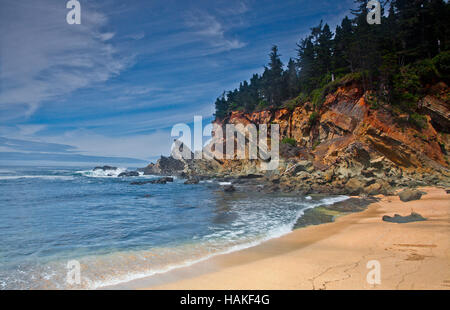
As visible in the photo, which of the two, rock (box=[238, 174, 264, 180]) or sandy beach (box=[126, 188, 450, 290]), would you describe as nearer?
sandy beach (box=[126, 188, 450, 290])

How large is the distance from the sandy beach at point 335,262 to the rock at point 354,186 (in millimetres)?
8803

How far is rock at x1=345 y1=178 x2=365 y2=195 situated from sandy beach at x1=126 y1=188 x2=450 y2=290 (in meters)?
8.80

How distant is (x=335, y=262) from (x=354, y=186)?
1428cm

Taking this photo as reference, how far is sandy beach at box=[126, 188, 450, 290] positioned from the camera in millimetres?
4113

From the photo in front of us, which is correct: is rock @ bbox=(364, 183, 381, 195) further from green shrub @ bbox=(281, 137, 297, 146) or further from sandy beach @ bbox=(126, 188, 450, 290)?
green shrub @ bbox=(281, 137, 297, 146)

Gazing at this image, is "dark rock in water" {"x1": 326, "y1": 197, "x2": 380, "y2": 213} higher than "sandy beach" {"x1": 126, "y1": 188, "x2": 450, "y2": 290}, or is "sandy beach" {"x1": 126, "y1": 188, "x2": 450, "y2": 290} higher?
"sandy beach" {"x1": 126, "y1": 188, "x2": 450, "y2": 290}

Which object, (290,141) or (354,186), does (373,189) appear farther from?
(290,141)

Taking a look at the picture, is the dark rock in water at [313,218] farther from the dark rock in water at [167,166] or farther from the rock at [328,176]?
the dark rock in water at [167,166]

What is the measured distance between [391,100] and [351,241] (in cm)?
2165

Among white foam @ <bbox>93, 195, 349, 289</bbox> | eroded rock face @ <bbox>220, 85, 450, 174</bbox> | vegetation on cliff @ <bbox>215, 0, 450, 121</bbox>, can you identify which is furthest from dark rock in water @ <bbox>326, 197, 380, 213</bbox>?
vegetation on cliff @ <bbox>215, 0, 450, 121</bbox>

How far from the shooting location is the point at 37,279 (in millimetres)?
5098

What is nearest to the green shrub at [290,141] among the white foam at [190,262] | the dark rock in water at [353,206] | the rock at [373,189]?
the rock at [373,189]

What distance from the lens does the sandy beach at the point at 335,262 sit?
411 centimetres
